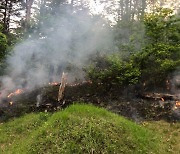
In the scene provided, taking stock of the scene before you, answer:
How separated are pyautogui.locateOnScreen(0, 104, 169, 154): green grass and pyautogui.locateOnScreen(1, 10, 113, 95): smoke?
19.5 feet

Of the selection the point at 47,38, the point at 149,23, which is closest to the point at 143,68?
the point at 149,23

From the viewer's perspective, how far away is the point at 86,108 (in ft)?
36.0

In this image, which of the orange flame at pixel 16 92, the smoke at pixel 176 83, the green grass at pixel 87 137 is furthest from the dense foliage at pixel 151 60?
the orange flame at pixel 16 92

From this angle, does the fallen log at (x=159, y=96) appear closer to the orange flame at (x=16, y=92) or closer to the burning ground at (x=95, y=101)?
the burning ground at (x=95, y=101)

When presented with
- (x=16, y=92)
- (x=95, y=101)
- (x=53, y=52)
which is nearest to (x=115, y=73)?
(x=95, y=101)

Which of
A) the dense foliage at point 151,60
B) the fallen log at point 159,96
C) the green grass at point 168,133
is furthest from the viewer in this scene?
the dense foliage at point 151,60

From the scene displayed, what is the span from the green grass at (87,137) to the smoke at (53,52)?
593 cm

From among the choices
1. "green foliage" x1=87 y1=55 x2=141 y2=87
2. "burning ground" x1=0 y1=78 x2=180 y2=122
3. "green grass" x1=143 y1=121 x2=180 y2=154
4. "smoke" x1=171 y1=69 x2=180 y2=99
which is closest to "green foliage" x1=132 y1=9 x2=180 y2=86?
"smoke" x1=171 y1=69 x2=180 y2=99

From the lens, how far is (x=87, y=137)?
9641 millimetres

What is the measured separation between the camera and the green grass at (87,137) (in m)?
9.48

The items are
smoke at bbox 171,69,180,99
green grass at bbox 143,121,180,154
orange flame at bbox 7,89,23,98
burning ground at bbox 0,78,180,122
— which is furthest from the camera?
orange flame at bbox 7,89,23,98

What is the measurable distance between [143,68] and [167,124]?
12.5 ft

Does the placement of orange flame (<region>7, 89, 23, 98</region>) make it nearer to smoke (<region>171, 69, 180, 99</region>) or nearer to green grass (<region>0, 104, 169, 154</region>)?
green grass (<region>0, 104, 169, 154</region>)

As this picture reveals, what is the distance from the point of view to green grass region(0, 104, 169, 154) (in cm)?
948
